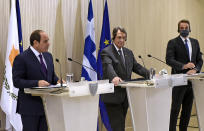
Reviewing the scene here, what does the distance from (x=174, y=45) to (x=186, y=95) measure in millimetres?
717

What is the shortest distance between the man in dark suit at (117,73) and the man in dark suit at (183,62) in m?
0.78

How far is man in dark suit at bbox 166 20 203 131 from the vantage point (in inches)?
176

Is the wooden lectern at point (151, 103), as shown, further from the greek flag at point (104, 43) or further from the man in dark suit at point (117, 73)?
the greek flag at point (104, 43)

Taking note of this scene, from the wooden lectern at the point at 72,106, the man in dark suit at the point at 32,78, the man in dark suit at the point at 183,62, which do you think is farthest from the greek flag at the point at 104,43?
the wooden lectern at the point at 72,106

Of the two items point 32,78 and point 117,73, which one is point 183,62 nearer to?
point 117,73

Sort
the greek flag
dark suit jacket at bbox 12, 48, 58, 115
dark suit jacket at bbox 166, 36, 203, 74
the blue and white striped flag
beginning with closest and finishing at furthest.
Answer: dark suit jacket at bbox 12, 48, 58, 115
dark suit jacket at bbox 166, 36, 203, 74
the blue and white striped flag
the greek flag

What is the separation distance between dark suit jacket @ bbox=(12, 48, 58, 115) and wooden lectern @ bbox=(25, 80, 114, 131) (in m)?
0.16

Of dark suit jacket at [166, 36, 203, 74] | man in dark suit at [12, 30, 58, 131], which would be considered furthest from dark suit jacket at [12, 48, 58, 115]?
dark suit jacket at [166, 36, 203, 74]

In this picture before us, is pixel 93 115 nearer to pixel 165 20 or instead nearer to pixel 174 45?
pixel 174 45

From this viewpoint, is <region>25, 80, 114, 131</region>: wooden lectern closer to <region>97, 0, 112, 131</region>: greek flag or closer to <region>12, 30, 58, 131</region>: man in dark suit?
<region>12, 30, 58, 131</region>: man in dark suit

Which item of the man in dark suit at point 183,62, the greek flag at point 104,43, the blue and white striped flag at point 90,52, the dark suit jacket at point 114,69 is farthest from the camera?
the greek flag at point 104,43

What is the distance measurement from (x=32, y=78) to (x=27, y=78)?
0.05m

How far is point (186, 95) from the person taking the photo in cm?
457

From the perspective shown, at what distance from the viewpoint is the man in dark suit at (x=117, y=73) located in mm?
3695
